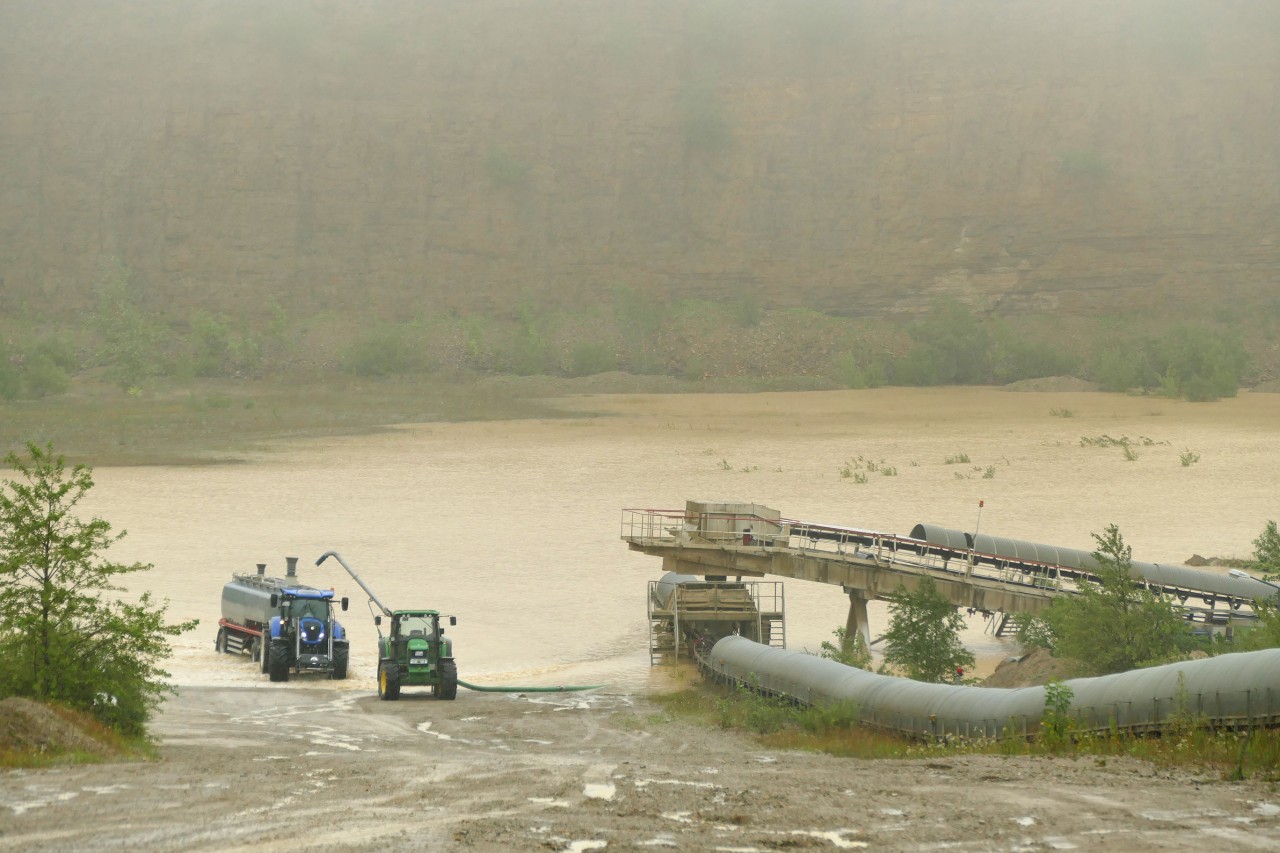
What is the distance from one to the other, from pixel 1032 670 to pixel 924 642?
193 cm

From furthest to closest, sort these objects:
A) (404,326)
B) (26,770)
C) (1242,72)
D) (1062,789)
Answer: (1242,72), (404,326), (26,770), (1062,789)

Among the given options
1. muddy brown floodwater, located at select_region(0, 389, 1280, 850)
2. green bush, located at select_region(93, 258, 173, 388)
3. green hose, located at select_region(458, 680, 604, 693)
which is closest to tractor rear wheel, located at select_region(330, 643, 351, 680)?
muddy brown floodwater, located at select_region(0, 389, 1280, 850)

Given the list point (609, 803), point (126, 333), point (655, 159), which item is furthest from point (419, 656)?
point (655, 159)

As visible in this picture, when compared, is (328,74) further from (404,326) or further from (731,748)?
(731,748)

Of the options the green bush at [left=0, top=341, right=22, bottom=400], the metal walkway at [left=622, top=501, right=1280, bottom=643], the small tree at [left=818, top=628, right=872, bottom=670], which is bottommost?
the small tree at [left=818, top=628, right=872, bottom=670]

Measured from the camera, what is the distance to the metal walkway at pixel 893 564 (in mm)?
31859

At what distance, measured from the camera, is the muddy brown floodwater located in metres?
13.0

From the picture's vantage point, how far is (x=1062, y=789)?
14.3m

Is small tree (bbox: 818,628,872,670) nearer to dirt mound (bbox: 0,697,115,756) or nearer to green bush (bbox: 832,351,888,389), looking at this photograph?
dirt mound (bbox: 0,697,115,756)

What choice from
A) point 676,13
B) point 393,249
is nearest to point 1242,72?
point 676,13

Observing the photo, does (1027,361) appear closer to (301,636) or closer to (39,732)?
(301,636)

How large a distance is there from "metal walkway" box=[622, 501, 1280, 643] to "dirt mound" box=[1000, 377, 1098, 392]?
2705 inches

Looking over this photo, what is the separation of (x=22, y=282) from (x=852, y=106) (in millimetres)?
75903

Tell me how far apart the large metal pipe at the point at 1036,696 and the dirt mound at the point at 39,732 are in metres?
10.0
